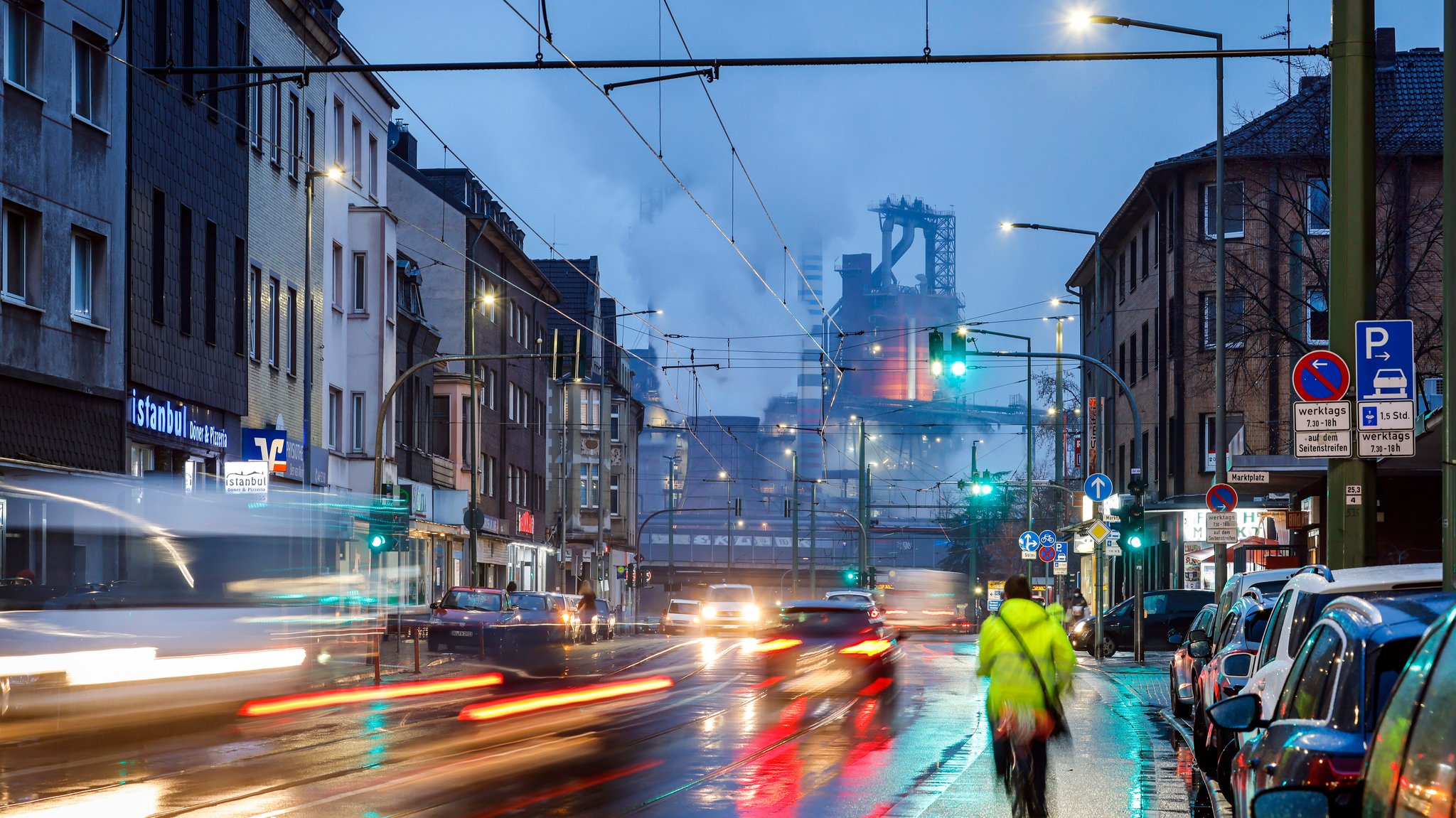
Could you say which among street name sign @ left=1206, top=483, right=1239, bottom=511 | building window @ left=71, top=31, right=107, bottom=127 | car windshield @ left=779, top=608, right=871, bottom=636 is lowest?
car windshield @ left=779, top=608, right=871, bottom=636

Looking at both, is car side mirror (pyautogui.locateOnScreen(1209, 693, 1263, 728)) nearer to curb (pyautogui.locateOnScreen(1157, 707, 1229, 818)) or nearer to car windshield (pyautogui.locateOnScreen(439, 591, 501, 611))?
curb (pyautogui.locateOnScreen(1157, 707, 1229, 818))

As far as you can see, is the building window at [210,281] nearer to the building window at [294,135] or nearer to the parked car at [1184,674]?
the building window at [294,135]

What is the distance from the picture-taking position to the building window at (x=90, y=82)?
28.7 m

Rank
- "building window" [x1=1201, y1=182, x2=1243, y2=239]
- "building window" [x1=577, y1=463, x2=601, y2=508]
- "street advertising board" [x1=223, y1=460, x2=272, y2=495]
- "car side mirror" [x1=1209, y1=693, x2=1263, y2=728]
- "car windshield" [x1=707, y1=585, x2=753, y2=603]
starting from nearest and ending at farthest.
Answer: "car side mirror" [x1=1209, y1=693, x2=1263, y2=728] < "street advertising board" [x1=223, y1=460, x2=272, y2=495] < "building window" [x1=1201, y1=182, x2=1243, y2=239] < "car windshield" [x1=707, y1=585, x2=753, y2=603] < "building window" [x1=577, y1=463, x2=601, y2=508]

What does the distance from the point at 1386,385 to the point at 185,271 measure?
24.6m

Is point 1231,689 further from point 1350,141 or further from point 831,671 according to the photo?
point 831,671

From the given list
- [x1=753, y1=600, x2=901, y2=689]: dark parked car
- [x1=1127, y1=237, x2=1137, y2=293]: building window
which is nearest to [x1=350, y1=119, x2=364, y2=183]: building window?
[x1=753, y1=600, x2=901, y2=689]: dark parked car

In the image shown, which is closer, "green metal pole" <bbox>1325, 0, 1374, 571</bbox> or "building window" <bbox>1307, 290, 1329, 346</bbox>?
"green metal pole" <bbox>1325, 0, 1374, 571</bbox>

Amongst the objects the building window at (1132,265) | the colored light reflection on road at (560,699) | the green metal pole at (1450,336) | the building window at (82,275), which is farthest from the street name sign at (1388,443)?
the building window at (1132,265)

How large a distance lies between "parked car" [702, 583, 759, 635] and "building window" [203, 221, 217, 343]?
26.7 meters

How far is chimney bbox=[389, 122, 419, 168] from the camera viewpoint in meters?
71.3

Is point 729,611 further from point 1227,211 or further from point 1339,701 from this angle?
point 1339,701

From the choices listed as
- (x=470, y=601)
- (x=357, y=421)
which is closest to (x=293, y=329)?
(x=357, y=421)

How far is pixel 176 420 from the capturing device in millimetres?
32094
